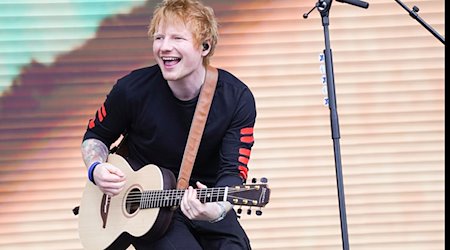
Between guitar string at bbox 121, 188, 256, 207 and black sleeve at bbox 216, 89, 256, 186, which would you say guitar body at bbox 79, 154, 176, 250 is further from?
black sleeve at bbox 216, 89, 256, 186

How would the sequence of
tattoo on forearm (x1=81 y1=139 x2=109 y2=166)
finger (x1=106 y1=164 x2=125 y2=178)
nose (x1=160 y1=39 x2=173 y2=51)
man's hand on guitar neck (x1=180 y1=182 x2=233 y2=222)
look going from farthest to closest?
tattoo on forearm (x1=81 y1=139 x2=109 y2=166) < finger (x1=106 y1=164 x2=125 y2=178) < nose (x1=160 y1=39 x2=173 y2=51) < man's hand on guitar neck (x1=180 y1=182 x2=233 y2=222)

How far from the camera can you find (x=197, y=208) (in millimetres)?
2967

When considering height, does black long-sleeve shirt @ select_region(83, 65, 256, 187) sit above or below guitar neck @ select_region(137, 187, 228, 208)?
above

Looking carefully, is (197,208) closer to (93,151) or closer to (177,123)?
(177,123)

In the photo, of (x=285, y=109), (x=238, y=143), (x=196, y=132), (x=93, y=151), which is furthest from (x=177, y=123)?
(x=285, y=109)

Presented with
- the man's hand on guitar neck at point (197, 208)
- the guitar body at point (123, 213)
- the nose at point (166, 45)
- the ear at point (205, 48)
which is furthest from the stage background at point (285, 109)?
the man's hand on guitar neck at point (197, 208)

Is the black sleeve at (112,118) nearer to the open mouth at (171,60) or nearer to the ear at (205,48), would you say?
the open mouth at (171,60)

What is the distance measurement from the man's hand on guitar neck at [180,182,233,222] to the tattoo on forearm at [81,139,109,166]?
0.47 m

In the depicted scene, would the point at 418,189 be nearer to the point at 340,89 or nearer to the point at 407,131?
the point at 407,131

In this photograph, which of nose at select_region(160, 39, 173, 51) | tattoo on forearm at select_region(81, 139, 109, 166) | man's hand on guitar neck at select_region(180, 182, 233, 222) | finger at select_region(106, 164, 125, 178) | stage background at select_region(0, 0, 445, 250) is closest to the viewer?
man's hand on guitar neck at select_region(180, 182, 233, 222)

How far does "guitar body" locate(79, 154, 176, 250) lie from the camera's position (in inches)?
123

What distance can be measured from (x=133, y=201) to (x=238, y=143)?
0.43 metres

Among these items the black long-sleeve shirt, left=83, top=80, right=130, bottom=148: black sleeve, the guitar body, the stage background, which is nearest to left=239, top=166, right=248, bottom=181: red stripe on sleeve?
the black long-sleeve shirt

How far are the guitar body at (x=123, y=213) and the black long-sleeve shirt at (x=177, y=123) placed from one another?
0.35ft
